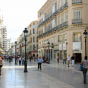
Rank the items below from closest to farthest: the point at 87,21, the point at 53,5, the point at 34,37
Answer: the point at 87,21, the point at 53,5, the point at 34,37

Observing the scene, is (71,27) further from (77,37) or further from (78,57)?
(78,57)

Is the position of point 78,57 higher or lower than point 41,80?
higher

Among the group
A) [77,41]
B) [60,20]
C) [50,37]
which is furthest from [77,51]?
[50,37]

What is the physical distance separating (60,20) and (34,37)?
5615cm

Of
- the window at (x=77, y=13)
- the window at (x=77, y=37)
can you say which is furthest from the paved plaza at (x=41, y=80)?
the window at (x=77, y=13)

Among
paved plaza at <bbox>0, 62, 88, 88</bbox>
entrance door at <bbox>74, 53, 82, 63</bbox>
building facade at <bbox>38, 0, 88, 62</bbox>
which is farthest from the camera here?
entrance door at <bbox>74, 53, 82, 63</bbox>

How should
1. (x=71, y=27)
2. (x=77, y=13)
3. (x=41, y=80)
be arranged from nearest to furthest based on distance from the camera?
(x=41, y=80) → (x=77, y=13) → (x=71, y=27)

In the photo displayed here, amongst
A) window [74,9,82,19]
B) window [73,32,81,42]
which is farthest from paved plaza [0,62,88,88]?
window [74,9,82,19]

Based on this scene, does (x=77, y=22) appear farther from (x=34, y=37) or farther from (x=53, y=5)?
(x=34, y=37)

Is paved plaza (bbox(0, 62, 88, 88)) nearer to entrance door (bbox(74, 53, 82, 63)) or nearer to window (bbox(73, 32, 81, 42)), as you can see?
entrance door (bbox(74, 53, 82, 63))

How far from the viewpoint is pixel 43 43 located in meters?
70.7

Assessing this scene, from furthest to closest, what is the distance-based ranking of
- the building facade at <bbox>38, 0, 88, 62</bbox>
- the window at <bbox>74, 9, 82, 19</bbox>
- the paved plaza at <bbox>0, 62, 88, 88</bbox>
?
the window at <bbox>74, 9, 82, 19</bbox> → the building facade at <bbox>38, 0, 88, 62</bbox> → the paved plaza at <bbox>0, 62, 88, 88</bbox>

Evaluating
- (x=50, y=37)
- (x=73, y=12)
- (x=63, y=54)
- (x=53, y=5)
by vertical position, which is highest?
(x=53, y=5)

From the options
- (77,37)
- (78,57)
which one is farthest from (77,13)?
(78,57)
